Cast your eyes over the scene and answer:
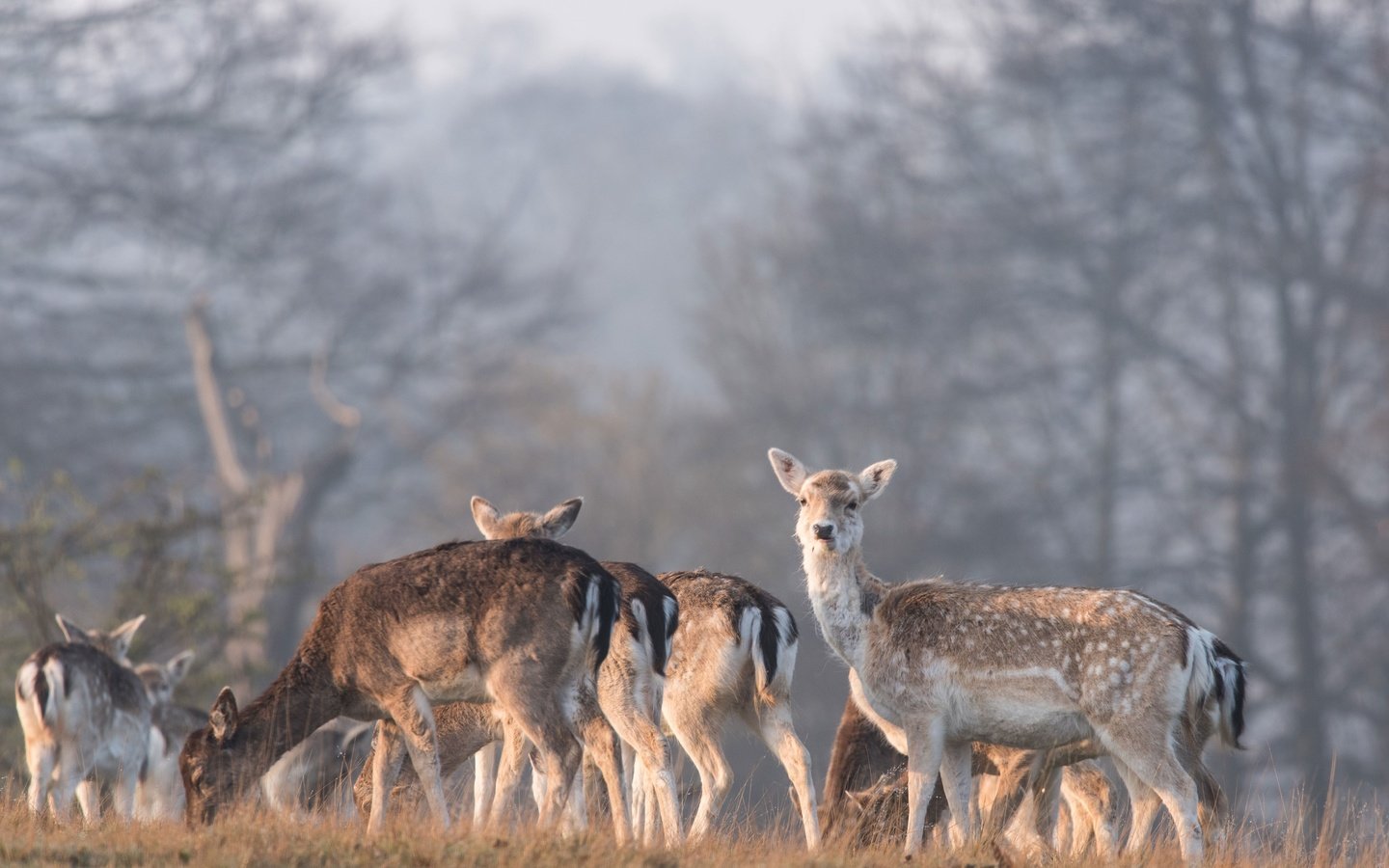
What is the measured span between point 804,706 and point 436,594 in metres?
21.4

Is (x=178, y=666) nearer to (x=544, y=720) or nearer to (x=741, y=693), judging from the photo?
(x=741, y=693)

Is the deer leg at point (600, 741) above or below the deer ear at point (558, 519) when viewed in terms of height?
below

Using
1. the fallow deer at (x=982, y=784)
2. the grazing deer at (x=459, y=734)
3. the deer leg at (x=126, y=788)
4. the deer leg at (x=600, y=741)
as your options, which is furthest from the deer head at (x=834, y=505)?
the deer leg at (x=126, y=788)

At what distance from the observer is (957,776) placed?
9.85 meters

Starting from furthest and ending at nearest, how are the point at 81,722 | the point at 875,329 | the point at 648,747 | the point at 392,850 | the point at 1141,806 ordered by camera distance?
1. the point at 875,329
2. the point at 81,722
3. the point at 648,747
4. the point at 1141,806
5. the point at 392,850

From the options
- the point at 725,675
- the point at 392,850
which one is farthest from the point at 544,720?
the point at 725,675

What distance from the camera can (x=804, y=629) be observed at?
105 feet

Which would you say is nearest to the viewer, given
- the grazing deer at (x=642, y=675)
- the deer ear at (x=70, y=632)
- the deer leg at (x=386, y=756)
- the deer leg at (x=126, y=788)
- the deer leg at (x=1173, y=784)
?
the deer leg at (x=1173, y=784)

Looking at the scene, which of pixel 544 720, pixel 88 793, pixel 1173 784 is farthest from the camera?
pixel 88 793

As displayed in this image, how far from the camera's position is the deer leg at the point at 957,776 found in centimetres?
975

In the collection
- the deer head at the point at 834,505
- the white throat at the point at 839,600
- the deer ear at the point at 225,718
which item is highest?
the deer head at the point at 834,505

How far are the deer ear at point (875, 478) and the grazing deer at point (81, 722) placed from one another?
197 inches

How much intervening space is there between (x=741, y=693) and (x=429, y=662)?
2.22 meters

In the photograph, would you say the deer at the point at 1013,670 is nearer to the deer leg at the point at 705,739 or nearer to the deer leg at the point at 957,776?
the deer leg at the point at 957,776
